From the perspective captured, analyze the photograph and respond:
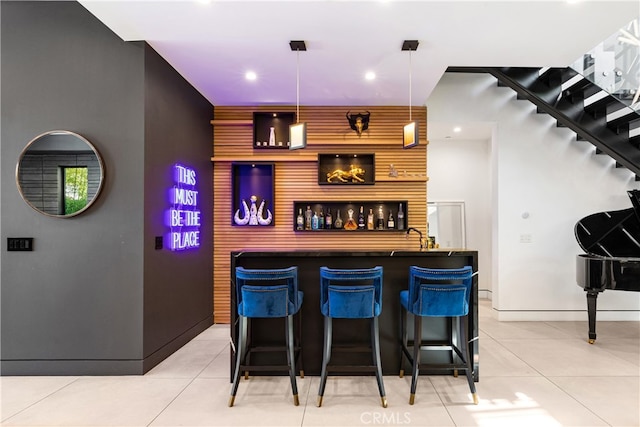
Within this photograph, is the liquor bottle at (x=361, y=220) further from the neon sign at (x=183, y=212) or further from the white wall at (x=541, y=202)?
the neon sign at (x=183, y=212)

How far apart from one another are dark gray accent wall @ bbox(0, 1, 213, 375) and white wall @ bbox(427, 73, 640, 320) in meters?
4.72

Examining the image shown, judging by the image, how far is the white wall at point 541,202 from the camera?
5348mm

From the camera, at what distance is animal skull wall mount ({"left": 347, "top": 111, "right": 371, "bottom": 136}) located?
5.28m

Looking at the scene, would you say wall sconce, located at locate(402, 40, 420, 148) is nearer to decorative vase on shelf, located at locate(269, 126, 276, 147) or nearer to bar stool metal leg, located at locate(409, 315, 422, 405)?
bar stool metal leg, located at locate(409, 315, 422, 405)

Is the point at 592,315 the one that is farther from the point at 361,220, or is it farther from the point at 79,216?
the point at 79,216

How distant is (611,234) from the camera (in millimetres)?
4684

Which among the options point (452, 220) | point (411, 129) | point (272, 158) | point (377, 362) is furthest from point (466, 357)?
point (452, 220)

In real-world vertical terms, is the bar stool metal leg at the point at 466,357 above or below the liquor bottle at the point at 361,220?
below

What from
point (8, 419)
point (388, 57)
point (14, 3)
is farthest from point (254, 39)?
point (8, 419)

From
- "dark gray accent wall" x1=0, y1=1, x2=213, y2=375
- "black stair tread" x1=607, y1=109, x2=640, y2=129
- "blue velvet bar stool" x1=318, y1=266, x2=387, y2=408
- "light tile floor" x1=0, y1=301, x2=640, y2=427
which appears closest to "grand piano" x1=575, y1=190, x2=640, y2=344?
"light tile floor" x1=0, y1=301, x2=640, y2=427

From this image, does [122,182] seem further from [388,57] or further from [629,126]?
[629,126]

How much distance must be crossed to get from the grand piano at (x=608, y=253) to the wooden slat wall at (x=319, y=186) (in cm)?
212

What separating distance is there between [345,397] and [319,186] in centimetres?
322

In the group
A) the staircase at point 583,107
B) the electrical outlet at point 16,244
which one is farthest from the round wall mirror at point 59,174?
the staircase at point 583,107
